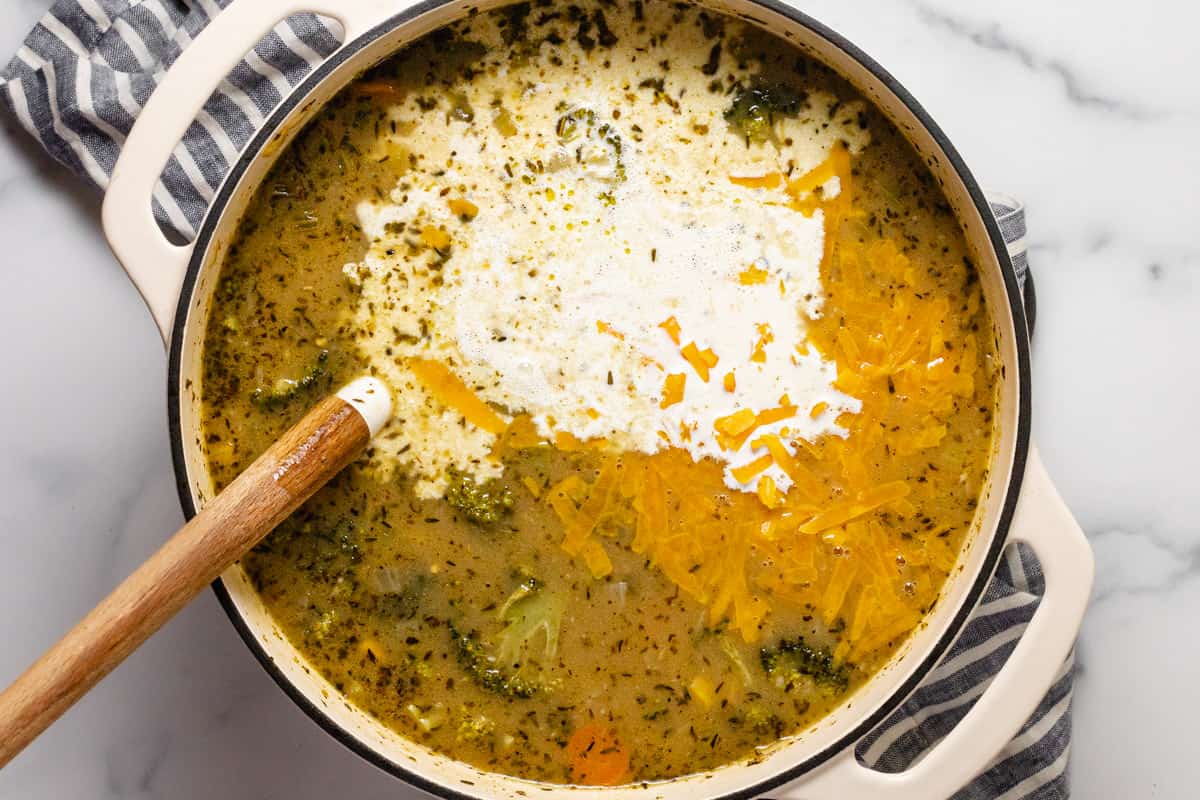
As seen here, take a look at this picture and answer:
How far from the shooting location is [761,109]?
1873mm

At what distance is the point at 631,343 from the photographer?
1.85 metres

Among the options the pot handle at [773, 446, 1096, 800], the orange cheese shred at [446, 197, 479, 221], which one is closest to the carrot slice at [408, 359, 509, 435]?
the orange cheese shred at [446, 197, 479, 221]

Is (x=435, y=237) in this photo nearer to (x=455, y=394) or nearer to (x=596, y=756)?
(x=455, y=394)

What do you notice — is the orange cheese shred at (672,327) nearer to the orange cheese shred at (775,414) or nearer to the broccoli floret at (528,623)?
the orange cheese shred at (775,414)

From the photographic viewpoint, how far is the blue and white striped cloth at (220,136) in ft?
6.83

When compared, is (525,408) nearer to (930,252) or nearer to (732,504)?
(732,504)

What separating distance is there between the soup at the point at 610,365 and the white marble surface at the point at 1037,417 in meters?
0.40

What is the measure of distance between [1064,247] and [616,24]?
105 centimetres

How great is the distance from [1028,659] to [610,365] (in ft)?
2.76

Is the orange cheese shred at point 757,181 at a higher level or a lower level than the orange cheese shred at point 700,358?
higher

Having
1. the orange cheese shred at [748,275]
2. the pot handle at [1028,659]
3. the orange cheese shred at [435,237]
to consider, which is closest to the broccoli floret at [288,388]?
the orange cheese shred at [435,237]

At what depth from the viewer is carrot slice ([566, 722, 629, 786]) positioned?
1948mm

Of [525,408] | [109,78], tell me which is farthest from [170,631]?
[109,78]

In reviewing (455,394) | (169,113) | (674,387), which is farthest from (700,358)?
(169,113)
